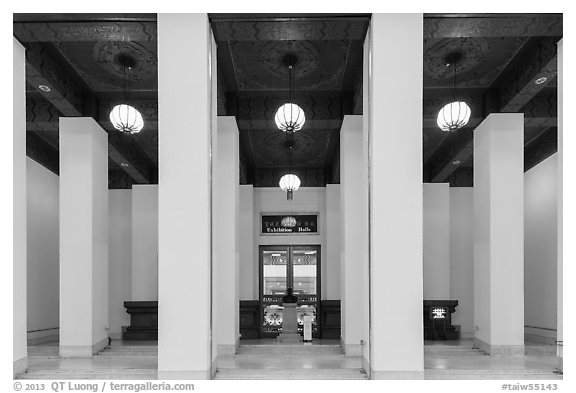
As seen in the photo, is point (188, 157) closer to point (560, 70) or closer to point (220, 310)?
point (220, 310)

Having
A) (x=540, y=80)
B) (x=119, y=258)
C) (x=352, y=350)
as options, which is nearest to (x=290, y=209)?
(x=119, y=258)

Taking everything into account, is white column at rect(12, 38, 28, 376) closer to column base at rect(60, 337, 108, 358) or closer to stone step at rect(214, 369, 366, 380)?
column base at rect(60, 337, 108, 358)

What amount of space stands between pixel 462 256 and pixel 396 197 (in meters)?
9.46

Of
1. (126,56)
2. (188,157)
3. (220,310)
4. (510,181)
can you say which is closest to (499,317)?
(510,181)

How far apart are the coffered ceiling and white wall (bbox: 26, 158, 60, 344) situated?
1.71 metres

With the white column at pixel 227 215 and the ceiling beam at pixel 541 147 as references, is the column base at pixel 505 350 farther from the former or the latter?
the ceiling beam at pixel 541 147

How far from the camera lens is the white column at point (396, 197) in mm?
5828

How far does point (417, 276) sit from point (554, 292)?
7.94 metres

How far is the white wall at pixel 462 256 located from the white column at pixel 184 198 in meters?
9.64

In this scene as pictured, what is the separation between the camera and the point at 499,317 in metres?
8.92

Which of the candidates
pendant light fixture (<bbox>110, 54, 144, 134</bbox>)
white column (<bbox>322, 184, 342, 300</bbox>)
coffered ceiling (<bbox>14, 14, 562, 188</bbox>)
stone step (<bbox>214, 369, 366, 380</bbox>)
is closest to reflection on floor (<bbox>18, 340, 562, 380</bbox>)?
stone step (<bbox>214, 369, 366, 380</bbox>)

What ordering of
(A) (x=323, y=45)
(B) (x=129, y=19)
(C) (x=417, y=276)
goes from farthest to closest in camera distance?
(A) (x=323, y=45), (B) (x=129, y=19), (C) (x=417, y=276)

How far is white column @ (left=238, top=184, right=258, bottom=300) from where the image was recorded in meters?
14.9

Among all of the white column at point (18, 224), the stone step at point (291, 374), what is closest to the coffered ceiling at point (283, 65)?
the white column at point (18, 224)
